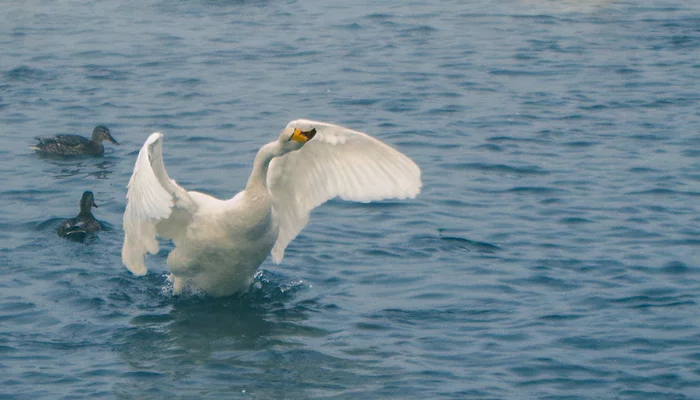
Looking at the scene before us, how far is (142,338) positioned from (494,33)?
14.7 m

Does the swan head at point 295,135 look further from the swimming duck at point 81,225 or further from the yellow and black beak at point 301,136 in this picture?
the swimming duck at point 81,225

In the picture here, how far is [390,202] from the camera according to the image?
15.9m

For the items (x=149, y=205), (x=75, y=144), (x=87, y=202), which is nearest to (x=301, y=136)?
(x=149, y=205)

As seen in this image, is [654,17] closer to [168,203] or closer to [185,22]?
[185,22]

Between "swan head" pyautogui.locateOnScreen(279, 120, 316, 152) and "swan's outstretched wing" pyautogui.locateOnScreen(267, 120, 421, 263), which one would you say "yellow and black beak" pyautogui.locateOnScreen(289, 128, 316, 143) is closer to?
"swan head" pyautogui.locateOnScreen(279, 120, 316, 152)

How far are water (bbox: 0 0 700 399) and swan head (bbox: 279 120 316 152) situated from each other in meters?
1.73

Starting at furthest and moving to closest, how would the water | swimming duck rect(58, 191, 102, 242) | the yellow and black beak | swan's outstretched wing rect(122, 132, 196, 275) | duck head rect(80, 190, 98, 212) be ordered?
duck head rect(80, 190, 98, 212), swimming duck rect(58, 191, 102, 242), the yellow and black beak, the water, swan's outstretched wing rect(122, 132, 196, 275)

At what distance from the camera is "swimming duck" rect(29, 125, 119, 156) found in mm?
17438

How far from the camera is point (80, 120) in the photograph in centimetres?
1983

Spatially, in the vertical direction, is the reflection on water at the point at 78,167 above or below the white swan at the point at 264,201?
below

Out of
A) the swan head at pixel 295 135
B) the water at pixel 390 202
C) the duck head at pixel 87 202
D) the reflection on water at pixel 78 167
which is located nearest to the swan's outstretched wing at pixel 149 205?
the water at pixel 390 202

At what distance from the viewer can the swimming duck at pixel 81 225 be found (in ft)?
46.8

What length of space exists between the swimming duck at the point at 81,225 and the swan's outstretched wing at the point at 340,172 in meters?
2.58

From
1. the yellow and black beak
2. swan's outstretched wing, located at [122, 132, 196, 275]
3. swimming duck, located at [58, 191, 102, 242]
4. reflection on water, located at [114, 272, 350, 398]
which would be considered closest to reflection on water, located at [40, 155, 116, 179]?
swimming duck, located at [58, 191, 102, 242]
